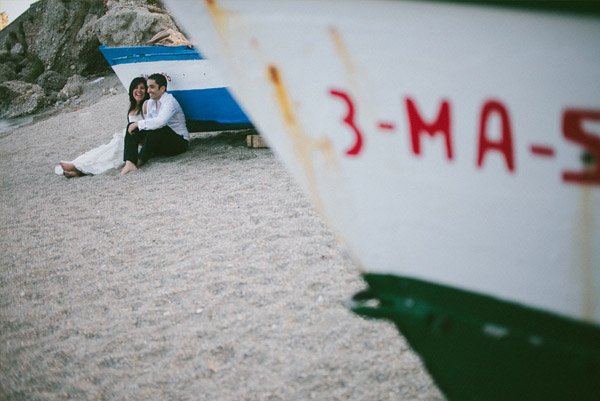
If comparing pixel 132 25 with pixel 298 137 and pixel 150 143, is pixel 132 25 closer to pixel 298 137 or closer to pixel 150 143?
pixel 150 143

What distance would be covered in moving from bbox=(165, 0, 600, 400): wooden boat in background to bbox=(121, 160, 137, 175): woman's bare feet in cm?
479

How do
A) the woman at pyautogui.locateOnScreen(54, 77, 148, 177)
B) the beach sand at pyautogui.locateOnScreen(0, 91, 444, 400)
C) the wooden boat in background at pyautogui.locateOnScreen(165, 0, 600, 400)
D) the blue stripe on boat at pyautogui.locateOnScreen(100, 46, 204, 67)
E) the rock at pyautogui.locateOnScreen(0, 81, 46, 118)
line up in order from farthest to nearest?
the rock at pyautogui.locateOnScreen(0, 81, 46, 118)
the woman at pyautogui.locateOnScreen(54, 77, 148, 177)
the blue stripe on boat at pyautogui.locateOnScreen(100, 46, 204, 67)
the beach sand at pyautogui.locateOnScreen(0, 91, 444, 400)
the wooden boat in background at pyautogui.locateOnScreen(165, 0, 600, 400)

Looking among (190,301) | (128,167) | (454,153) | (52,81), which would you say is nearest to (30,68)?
(52,81)

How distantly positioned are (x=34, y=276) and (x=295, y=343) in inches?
95.0

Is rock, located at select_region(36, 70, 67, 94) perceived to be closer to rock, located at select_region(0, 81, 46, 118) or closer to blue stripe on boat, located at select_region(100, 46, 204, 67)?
rock, located at select_region(0, 81, 46, 118)

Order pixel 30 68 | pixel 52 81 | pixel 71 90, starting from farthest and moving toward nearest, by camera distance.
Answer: pixel 30 68
pixel 52 81
pixel 71 90

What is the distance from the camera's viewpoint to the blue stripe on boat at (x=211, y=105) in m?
5.48

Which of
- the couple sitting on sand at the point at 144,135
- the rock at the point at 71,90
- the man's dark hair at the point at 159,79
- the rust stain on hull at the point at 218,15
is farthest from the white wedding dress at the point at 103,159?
the rock at the point at 71,90

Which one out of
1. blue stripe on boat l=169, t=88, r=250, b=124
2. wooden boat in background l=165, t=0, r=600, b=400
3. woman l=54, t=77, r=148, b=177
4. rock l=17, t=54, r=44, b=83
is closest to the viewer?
wooden boat in background l=165, t=0, r=600, b=400

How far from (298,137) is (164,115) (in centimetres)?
452

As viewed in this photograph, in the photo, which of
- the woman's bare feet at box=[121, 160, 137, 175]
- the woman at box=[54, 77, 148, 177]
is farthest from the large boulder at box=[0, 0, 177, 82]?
the woman's bare feet at box=[121, 160, 137, 175]

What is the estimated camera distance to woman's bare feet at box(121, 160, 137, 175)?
18.2 ft

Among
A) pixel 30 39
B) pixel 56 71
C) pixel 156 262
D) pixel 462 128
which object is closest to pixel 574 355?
pixel 462 128

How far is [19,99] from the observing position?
13.6 metres
